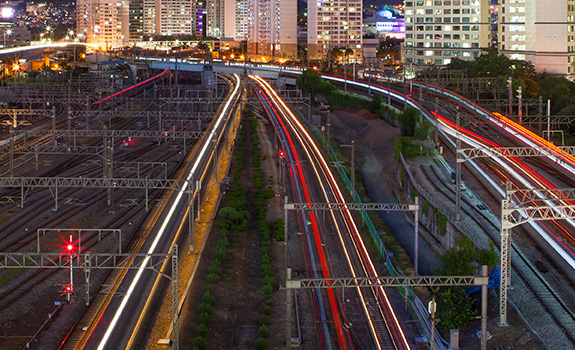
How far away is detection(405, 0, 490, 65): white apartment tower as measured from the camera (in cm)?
12462

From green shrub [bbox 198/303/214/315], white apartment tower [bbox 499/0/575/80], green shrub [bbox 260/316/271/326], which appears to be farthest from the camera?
white apartment tower [bbox 499/0/575/80]

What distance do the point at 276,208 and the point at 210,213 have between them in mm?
4994

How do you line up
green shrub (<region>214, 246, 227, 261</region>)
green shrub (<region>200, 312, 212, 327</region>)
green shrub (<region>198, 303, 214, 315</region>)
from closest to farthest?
green shrub (<region>200, 312, 212, 327</region>) < green shrub (<region>198, 303, 214, 315</region>) < green shrub (<region>214, 246, 227, 261</region>)

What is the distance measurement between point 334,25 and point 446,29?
65.9 m

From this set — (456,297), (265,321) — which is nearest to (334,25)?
(456,297)

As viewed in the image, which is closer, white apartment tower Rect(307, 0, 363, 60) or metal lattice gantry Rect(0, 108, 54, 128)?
metal lattice gantry Rect(0, 108, 54, 128)

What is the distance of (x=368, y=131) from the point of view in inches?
3228

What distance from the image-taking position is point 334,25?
620 ft

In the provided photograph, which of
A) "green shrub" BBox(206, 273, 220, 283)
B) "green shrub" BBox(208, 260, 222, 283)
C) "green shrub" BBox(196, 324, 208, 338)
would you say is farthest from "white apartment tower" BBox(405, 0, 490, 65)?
"green shrub" BBox(196, 324, 208, 338)

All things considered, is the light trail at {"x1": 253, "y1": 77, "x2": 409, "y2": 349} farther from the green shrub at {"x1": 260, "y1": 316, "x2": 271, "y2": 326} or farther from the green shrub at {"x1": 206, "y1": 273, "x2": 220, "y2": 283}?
the green shrub at {"x1": 206, "y1": 273, "x2": 220, "y2": 283}

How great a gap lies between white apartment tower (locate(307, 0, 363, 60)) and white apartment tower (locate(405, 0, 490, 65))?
190 ft

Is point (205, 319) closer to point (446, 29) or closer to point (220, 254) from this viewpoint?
point (220, 254)

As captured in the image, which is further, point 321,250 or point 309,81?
point 309,81

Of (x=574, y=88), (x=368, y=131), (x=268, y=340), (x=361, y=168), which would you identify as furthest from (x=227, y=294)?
(x=574, y=88)
